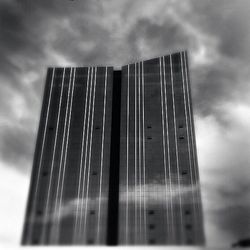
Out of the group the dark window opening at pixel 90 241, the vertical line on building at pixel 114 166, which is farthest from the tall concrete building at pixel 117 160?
the vertical line on building at pixel 114 166

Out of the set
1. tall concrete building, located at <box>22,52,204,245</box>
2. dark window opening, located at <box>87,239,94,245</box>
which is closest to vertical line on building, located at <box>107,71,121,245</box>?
tall concrete building, located at <box>22,52,204,245</box>

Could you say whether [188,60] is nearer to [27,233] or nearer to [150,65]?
[150,65]

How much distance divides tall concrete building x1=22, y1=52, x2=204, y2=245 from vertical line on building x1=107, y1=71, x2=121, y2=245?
0.20 m

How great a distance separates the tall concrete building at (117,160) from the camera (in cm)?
Answer: 6675

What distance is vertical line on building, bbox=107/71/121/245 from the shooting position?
6994 centimetres

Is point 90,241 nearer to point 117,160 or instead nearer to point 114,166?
point 114,166

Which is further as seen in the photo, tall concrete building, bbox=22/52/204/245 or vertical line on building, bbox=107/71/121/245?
vertical line on building, bbox=107/71/121/245

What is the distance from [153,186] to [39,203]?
887 inches

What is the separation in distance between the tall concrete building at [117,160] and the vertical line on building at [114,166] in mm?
202

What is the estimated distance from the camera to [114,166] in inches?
3012

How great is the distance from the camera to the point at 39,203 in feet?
229

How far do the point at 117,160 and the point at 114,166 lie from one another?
156cm


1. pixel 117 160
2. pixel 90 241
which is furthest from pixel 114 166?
pixel 90 241

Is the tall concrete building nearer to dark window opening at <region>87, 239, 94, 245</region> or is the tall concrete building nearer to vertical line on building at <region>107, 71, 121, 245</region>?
dark window opening at <region>87, 239, 94, 245</region>
